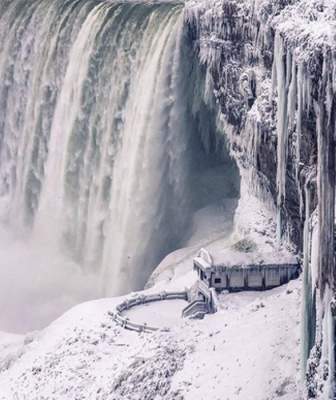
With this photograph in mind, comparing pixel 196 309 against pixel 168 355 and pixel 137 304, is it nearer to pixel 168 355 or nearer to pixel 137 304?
pixel 137 304

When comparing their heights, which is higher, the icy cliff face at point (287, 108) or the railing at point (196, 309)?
the icy cliff face at point (287, 108)

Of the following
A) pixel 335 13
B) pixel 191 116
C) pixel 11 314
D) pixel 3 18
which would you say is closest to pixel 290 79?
pixel 335 13

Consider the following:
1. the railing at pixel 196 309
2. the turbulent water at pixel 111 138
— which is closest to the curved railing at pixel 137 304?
the railing at pixel 196 309

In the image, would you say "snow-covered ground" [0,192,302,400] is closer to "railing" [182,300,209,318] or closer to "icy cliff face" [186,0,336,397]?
"railing" [182,300,209,318]

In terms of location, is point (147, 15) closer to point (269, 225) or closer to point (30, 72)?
point (30, 72)

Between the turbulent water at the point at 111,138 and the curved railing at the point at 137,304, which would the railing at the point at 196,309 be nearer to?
the curved railing at the point at 137,304
